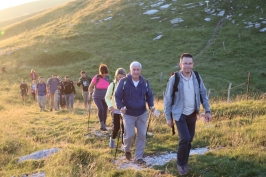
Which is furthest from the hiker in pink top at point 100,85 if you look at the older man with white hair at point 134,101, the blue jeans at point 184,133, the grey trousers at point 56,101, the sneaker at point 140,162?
the grey trousers at point 56,101

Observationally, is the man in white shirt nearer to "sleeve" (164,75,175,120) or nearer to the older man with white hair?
"sleeve" (164,75,175,120)

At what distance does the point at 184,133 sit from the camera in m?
5.96

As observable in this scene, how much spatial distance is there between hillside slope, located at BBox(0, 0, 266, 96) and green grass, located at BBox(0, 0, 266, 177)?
116 millimetres

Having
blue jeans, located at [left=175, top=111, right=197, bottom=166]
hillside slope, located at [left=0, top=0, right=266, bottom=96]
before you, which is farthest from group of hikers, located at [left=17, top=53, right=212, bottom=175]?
hillside slope, located at [left=0, top=0, right=266, bottom=96]

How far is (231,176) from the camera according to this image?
19.9ft

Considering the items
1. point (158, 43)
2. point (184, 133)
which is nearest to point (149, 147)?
point (184, 133)

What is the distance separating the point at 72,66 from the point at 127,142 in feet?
91.6

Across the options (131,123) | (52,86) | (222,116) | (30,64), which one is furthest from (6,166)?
(30,64)

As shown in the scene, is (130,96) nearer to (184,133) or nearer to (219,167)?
(184,133)

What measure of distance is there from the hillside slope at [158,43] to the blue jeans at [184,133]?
18.2m

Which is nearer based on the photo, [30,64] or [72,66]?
[72,66]

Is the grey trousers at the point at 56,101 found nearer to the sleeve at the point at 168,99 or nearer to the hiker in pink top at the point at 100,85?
the hiker in pink top at the point at 100,85

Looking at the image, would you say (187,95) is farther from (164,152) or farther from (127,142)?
(164,152)

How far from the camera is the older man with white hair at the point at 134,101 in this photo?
6828 millimetres
